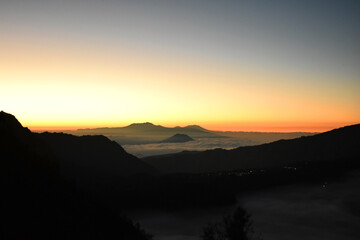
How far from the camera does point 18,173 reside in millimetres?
51750

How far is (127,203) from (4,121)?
478 ft

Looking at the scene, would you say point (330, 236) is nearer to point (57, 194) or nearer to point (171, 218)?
point (171, 218)

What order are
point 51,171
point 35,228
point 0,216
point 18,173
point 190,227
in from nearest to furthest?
point 0,216
point 35,228
point 18,173
point 51,171
point 190,227

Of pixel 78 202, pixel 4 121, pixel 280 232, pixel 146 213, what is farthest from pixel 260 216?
pixel 4 121

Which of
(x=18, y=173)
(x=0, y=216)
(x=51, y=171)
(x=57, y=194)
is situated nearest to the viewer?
(x=0, y=216)

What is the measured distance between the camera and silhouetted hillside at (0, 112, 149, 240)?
38562 mm

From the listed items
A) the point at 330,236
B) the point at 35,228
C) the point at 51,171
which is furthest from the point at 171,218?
the point at 35,228

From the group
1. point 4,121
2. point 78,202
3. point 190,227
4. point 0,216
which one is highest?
point 4,121

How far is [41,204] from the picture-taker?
156 ft

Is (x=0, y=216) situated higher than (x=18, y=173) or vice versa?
(x=18, y=173)

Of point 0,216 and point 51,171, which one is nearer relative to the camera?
point 0,216

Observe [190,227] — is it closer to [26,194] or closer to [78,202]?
[78,202]

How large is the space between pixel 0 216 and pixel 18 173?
16.8 metres

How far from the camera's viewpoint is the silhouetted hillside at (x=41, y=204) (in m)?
38.6
